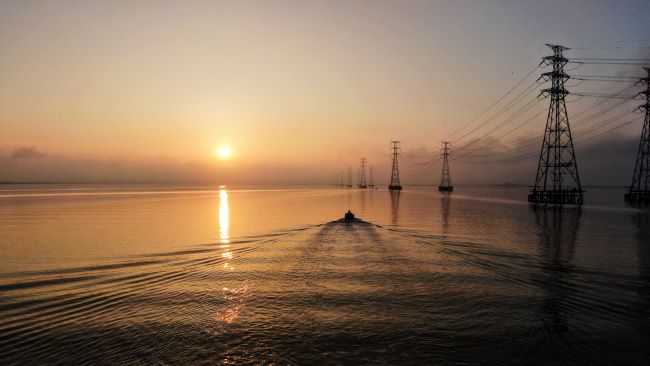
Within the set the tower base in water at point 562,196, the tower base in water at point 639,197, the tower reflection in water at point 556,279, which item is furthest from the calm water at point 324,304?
the tower base in water at point 639,197

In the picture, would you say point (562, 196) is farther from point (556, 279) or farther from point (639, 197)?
point (556, 279)

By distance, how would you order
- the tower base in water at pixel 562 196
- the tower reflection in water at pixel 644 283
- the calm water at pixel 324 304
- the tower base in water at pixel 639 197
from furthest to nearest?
the tower base in water at pixel 639 197
the tower base in water at pixel 562 196
the tower reflection in water at pixel 644 283
the calm water at pixel 324 304

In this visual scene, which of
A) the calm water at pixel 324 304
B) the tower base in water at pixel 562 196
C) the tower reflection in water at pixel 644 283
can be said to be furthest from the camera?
the tower base in water at pixel 562 196

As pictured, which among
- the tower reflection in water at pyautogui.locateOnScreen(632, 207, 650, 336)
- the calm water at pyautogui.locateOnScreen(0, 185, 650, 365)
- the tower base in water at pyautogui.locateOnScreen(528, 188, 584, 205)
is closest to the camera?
the calm water at pyautogui.locateOnScreen(0, 185, 650, 365)

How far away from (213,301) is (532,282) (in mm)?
13861

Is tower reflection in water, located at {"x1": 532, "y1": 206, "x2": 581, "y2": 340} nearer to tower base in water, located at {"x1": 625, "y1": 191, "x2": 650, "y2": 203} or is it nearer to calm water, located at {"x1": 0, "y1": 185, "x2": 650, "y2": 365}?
calm water, located at {"x1": 0, "y1": 185, "x2": 650, "y2": 365}

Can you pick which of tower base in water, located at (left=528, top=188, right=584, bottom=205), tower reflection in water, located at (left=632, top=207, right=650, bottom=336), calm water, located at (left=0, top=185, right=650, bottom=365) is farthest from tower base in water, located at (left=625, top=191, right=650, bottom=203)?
calm water, located at (left=0, top=185, right=650, bottom=365)

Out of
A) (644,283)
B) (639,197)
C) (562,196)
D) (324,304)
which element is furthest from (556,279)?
(639,197)

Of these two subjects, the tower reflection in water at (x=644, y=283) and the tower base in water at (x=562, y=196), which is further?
the tower base in water at (x=562, y=196)

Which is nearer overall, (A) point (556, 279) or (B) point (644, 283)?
(B) point (644, 283)

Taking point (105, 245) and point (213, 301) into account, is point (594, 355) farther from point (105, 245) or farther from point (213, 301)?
point (105, 245)

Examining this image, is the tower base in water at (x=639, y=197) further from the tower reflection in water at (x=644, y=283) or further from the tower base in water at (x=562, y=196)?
the tower reflection in water at (x=644, y=283)

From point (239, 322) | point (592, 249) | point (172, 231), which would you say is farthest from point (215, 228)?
point (592, 249)

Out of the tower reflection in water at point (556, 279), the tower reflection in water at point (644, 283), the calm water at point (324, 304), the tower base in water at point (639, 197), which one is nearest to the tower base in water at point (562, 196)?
the tower base in water at point (639, 197)
